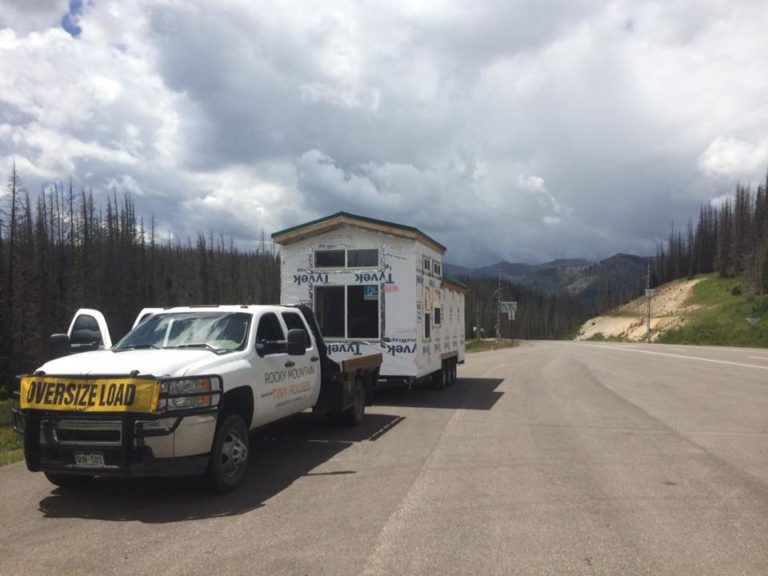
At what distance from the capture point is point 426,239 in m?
15.1

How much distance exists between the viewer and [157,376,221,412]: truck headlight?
20.5ft

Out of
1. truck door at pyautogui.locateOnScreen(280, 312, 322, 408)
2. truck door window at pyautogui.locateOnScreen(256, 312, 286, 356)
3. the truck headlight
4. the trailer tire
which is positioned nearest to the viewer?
the truck headlight

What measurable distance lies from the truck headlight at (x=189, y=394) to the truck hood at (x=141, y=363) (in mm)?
Answer: 118

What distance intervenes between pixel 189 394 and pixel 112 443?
2.66 ft

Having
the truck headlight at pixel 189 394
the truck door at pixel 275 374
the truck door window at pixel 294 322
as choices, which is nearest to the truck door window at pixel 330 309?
the truck door window at pixel 294 322

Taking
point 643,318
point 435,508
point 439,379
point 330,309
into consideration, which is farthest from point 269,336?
point 643,318

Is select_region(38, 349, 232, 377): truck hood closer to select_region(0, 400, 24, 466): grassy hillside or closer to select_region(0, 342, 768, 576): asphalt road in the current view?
select_region(0, 342, 768, 576): asphalt road

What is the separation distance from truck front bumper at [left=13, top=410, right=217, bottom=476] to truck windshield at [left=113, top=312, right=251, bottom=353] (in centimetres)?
143

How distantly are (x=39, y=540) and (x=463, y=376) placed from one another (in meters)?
18.6

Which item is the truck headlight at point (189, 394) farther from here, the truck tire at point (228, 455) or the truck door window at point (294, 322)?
the truck door window at point (294, 322)

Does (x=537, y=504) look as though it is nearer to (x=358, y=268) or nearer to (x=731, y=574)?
(x=731, y=574)

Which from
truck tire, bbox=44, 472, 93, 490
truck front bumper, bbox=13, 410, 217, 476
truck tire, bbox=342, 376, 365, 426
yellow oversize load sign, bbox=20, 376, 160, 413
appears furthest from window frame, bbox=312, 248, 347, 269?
yellow oversize load sign, bbox=20, 376, 160, 413

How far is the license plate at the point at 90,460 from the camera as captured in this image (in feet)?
20.2

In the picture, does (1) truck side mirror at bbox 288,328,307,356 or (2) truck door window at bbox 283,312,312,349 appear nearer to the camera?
(1) truck side mirror at bbox 288,328,307,356
